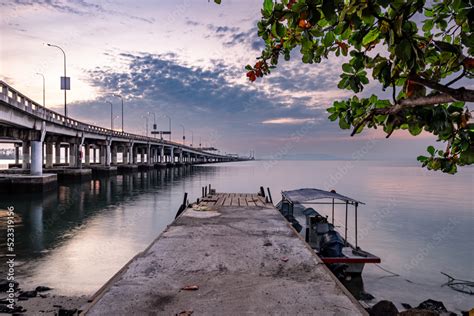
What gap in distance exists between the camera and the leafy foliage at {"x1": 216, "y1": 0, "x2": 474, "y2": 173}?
2.39 metres

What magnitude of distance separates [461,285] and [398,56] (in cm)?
1760

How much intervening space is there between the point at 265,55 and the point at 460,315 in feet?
43.2

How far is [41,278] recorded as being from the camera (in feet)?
42.0

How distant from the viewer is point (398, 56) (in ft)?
7.63

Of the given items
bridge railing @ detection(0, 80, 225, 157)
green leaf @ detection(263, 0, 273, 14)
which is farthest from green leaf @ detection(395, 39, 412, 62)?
bridge railing @ detection(0, 80, 225, 157)

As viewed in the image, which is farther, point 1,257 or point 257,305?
point 1,257

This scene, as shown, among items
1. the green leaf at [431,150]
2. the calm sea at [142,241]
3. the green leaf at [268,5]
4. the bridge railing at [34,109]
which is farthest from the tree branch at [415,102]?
the bridge railing at [34,109]

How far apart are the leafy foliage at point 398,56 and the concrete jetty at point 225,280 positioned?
422cm

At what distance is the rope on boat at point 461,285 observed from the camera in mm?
14227

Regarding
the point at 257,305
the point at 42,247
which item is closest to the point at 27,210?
the point at 42,247

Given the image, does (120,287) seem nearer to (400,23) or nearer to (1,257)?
(400,23)

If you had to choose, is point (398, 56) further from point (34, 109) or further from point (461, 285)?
point (34, 109)

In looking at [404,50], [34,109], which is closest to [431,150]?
[404,50]

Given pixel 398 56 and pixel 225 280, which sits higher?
pixel 398 56
